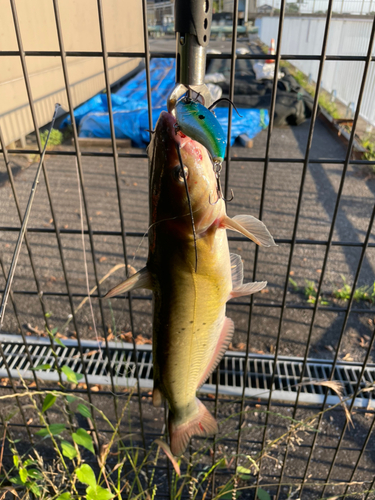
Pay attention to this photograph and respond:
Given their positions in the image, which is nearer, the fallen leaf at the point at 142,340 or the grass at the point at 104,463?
the grass at the point at 104,463

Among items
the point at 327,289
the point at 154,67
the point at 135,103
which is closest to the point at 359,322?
the point at 327,289

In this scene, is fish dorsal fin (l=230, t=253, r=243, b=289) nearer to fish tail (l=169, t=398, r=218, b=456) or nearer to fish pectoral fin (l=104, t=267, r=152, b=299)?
fish pectoral fin (l=104, t=267, r=152, b=299)

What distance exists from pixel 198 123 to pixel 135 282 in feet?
2.03

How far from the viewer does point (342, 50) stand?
30.9ft

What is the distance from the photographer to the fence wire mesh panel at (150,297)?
5.93 feet

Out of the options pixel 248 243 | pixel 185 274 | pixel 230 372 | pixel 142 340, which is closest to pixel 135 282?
pixel 185 274

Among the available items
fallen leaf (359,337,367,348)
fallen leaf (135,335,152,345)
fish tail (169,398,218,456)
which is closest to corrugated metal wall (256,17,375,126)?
fallen leaf (359,337,367,348)

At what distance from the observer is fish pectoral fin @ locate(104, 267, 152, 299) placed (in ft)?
4.24

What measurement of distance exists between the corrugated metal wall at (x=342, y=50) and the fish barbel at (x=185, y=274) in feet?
26.7

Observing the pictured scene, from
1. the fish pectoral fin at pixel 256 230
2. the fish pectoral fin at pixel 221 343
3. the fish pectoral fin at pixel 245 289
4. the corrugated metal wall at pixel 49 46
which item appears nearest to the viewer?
the fish pectoral fin at pixel 256 230

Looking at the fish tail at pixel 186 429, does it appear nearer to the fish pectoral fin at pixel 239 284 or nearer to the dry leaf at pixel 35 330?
the fish pectoral fin at pixel 239 284

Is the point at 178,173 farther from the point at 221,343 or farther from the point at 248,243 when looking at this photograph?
the point at 248,243

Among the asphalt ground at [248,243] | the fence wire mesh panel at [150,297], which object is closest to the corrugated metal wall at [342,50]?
the fence wire mesh panel at [150,297]

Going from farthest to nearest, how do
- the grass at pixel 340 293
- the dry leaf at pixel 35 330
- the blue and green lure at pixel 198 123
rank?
the grass at pixel 340 293 → the dry leaf at pixel 35 330 → the blue and green lure at pixel 198 123
